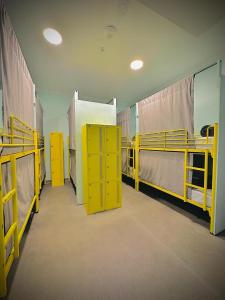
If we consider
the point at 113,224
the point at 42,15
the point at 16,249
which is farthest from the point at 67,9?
the point at 113,224

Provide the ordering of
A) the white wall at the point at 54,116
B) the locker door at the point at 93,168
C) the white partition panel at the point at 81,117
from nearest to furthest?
the locker door at the point at 93,168 < the white partition panel at the point at 81,117 < the white wall at the point at 54,116

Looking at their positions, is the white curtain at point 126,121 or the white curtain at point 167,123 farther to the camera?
the white curtain at point 126,121

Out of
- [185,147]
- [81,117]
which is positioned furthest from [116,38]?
[185,147]

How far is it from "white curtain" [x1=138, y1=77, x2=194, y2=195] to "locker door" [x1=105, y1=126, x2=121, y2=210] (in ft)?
3.66

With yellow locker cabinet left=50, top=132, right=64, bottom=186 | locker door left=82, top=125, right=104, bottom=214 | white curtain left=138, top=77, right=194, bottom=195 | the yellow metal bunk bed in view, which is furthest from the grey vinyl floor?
the yellow metal bunk bed

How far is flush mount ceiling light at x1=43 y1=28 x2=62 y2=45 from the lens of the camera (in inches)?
96.0

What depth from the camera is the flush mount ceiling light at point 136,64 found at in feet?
11.3

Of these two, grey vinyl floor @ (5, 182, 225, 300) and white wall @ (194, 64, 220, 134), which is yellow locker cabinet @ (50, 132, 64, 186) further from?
white wall @ (194, 64, 220, 134)

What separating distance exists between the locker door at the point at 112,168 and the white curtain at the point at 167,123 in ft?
3.66

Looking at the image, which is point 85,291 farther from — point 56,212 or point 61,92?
point 61,92

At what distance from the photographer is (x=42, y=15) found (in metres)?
2.13

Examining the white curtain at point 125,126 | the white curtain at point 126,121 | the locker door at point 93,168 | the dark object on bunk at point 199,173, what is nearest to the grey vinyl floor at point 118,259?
the locker door at point 93,168

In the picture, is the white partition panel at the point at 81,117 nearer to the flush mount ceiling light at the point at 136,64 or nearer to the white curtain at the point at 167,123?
the white curtain at the point at 167,123

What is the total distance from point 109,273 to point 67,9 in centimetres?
374
